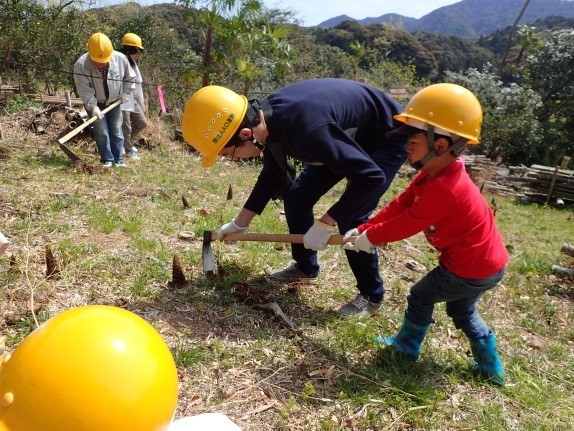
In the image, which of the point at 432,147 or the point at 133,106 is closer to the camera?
the point at 432,147

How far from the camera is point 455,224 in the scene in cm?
253

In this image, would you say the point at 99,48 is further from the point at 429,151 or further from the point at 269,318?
the point at 429,151

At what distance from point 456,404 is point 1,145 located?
6.83m

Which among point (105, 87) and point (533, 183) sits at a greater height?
point (105, 87)

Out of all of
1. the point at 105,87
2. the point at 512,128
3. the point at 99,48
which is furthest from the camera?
the point at 512,128

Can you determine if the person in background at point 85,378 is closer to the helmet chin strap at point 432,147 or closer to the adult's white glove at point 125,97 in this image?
the helmet chin strap at point 432,147

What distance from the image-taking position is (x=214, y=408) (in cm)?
239

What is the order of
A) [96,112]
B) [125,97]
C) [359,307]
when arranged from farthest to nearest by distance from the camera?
[125,97] → [96,112] → [359,307]

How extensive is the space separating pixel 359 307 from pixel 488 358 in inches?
36.5

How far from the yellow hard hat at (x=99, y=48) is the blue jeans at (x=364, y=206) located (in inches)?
157

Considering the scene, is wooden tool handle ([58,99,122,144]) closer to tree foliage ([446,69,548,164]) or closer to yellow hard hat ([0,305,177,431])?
yellow hard hat ([0,305,177,431])

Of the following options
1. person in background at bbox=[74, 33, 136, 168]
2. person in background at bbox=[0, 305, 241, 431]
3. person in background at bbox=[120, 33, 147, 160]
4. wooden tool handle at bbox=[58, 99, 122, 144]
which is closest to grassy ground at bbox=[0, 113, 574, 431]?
wooden tool handle at bbox=[58, 99, 122, 144]

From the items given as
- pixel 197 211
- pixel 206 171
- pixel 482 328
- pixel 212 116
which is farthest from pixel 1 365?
pixel 206 171

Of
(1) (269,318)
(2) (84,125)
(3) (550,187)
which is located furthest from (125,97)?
(3) (550,187)
